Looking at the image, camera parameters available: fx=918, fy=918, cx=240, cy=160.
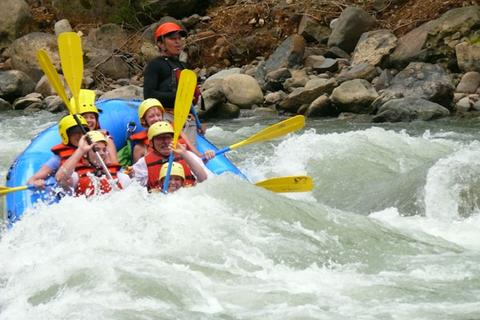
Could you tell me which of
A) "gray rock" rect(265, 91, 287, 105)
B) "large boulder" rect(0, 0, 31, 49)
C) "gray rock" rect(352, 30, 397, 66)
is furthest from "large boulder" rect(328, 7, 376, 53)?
"large boulder" rect(0, 0, 31, 49)

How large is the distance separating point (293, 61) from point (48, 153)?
6.62 metres

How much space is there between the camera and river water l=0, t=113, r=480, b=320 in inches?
156

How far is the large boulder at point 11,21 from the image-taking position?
1505cm

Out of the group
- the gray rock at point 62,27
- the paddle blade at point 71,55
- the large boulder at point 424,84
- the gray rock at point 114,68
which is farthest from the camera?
the gray rock at point 62,27

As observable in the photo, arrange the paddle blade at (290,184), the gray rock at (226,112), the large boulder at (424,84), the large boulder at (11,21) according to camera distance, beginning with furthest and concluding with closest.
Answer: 1. the large boulder at (11,21)
2. the gray rock at (226,112)
3. the large boulder at (424,84)
4. the paddle blade at (290,184)

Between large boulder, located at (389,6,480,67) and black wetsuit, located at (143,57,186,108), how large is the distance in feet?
17.9

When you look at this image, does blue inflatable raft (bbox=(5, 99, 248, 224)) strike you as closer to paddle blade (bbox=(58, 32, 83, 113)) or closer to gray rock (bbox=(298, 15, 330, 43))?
paddle blade (bbox=(58, 32, 83, 113))

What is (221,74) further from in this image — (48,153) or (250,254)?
(250,254)

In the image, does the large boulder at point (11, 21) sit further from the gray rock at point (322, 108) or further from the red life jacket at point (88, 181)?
the red life jacket at point (88, 181)

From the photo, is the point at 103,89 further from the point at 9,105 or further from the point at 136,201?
the point at 136,201

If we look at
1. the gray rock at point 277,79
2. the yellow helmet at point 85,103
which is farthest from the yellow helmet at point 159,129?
the gray rock at point 277,79

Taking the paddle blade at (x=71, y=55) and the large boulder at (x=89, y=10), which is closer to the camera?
the paddle blade at (x=71, y=55)

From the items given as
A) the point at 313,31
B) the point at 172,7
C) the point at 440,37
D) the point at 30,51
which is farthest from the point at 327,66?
the point at 30,51

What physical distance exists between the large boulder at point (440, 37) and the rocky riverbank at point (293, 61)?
1 centimetres
